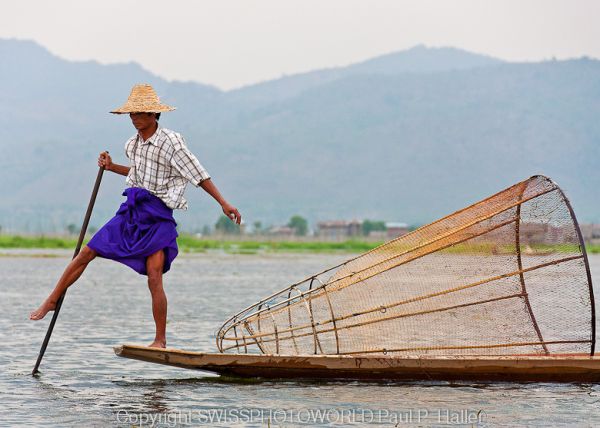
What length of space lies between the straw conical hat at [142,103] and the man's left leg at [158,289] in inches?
40.9

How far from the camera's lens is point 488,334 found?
957 cm

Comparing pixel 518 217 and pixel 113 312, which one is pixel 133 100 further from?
pixel 113 312

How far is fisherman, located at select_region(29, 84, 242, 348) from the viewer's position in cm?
897

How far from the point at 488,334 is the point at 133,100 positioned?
128 inches

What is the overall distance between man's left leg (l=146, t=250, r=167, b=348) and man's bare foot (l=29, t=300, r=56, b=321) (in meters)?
0.73

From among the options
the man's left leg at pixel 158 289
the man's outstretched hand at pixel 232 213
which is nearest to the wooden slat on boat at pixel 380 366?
the man's left leg at pixel 158 289

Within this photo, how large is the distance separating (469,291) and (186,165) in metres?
2.45

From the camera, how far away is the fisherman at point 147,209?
8969 mm

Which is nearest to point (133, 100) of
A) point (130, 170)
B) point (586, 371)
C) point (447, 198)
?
point (130, 170)

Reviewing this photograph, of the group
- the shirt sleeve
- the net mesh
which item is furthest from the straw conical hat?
the net mesh

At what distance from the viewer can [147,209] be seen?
29.6 feet

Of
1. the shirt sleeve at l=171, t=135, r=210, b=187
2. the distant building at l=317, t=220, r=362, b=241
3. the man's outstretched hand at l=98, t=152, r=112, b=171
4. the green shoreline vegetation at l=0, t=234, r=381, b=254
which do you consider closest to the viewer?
the shirt sleeve at l=171, t=135, r=210, b=187

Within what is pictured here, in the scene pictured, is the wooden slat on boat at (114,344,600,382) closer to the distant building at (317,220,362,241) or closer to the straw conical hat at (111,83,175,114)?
the straw conical hat at (111,83,175,114)

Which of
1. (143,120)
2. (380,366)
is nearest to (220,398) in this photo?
(380,366)
